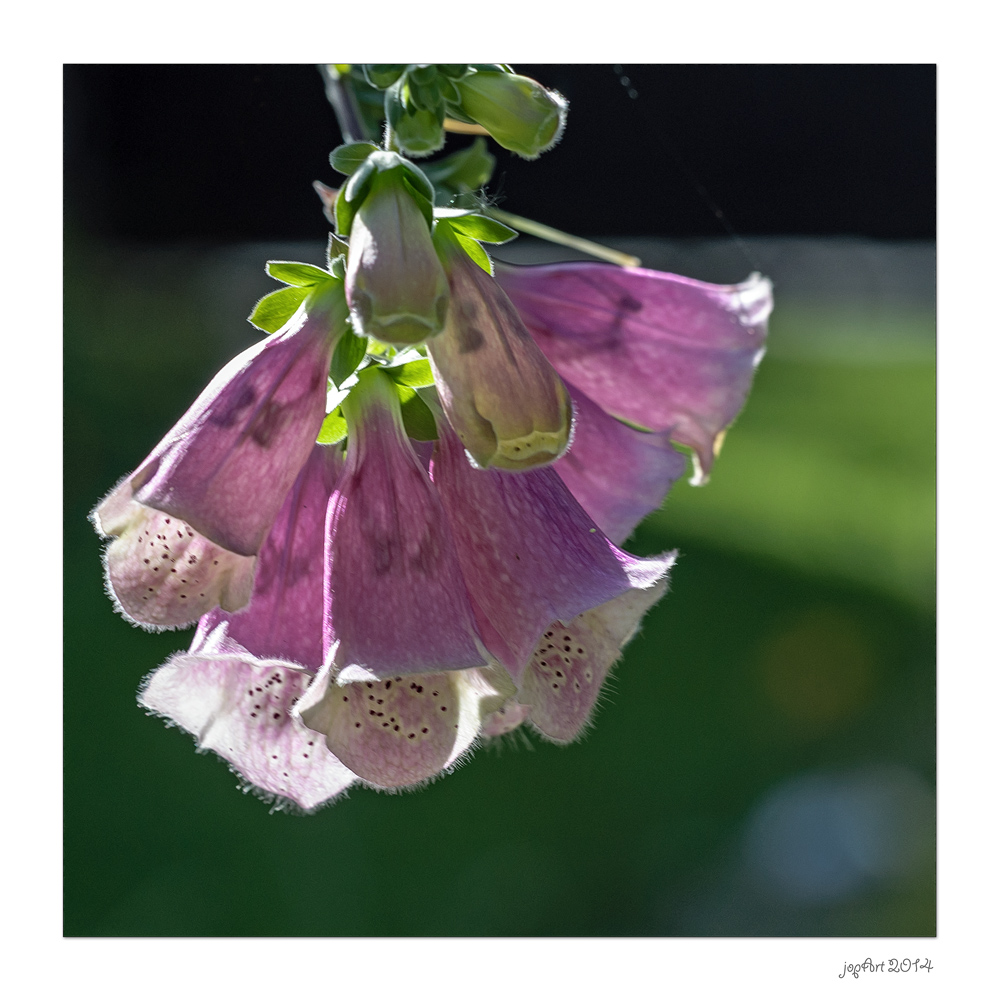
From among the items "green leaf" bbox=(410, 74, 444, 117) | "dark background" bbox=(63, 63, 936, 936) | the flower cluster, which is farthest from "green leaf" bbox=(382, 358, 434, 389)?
"dark background" bbox=(63, 63, 936, 936)

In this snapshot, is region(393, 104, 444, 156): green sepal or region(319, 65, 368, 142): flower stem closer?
region(393, 104, 444, 156): green sepal

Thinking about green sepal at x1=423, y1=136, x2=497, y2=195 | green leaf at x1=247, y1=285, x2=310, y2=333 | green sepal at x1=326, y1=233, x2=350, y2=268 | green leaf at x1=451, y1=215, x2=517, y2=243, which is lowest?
green leaf at x1=247, y1=285, x2=310, y2=333

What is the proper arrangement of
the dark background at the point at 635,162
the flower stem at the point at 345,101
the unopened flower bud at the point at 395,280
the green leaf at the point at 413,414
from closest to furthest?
the unopened flower bud at the point at 395,280 < the green leaf at the point at 413,414 < the flower stem at the point at 345,101 < the dark background at the point at 635,162

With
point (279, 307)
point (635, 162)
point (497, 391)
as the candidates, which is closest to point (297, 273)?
point (279, 307)

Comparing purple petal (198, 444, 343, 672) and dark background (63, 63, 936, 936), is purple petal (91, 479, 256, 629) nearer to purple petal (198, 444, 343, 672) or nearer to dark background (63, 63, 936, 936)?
purple petal (198, 444, 343, 672)

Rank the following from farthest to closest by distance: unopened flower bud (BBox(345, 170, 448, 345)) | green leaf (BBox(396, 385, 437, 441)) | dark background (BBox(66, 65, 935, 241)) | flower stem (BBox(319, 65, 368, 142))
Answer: dark background (BBox(66, 65, 935, 241)), flower stem (BBox(319, 65, 368, 142)), green leaf (BBox(396, 385, 437, 441)), unopened flower bud (BBox(345, 170, 448, 345))

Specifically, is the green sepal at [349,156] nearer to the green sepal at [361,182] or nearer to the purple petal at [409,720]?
the green sepal at [361,182]

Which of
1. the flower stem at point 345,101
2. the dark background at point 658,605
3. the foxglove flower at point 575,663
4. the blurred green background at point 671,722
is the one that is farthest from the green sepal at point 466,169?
the blurred green background at point 671,722
